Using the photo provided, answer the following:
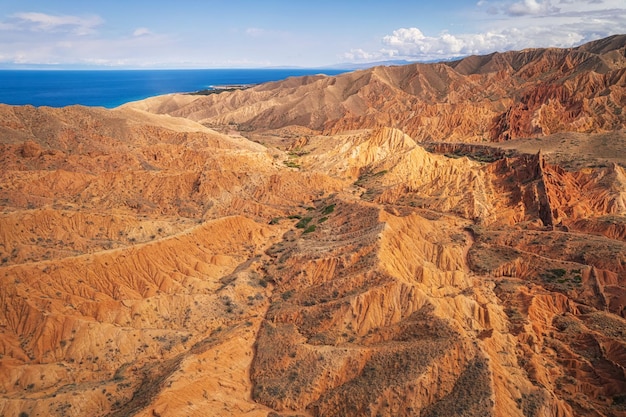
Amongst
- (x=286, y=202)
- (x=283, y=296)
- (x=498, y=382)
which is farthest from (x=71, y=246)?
(x=498, y=382)

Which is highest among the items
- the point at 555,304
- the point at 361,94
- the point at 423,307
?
the point at 361,94

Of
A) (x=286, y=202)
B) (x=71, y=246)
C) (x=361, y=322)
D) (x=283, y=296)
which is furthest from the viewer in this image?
(x=286, y=202)

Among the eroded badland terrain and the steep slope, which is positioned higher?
the steep slope

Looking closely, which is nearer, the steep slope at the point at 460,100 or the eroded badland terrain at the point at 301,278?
the eroded badland terrain at the point at 301,278

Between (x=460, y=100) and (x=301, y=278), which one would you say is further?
(x=460, y=100)

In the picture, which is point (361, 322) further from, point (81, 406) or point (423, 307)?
point (81, 406)
